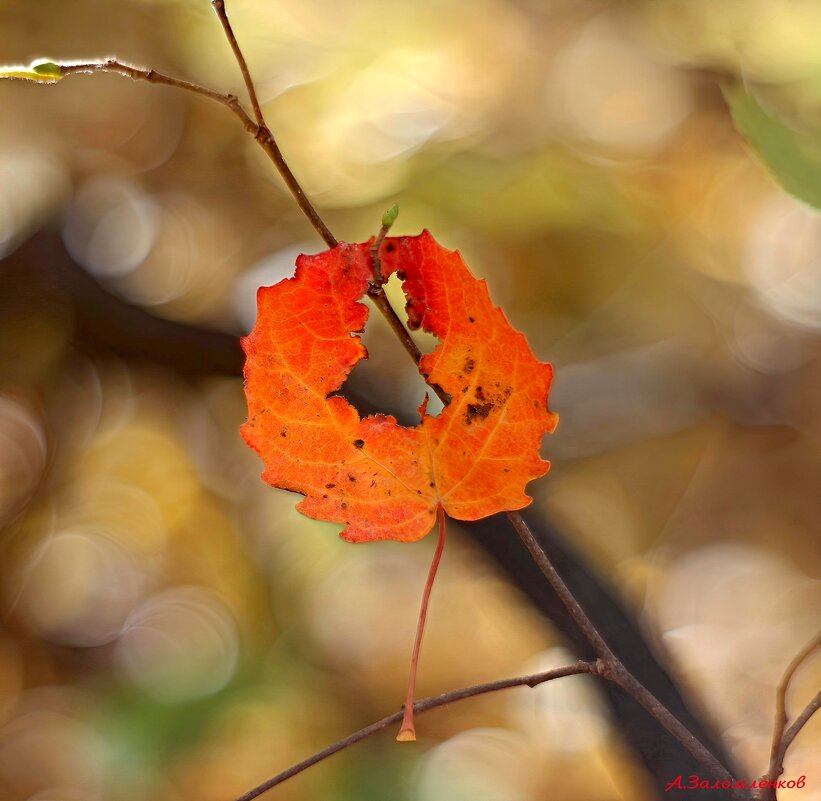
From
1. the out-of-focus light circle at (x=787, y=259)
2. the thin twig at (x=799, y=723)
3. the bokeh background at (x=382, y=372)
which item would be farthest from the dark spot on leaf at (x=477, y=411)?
the out-of-focus light circle at (x=787, y=259)

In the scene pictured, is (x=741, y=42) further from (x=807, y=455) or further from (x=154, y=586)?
(x=154, y=586)

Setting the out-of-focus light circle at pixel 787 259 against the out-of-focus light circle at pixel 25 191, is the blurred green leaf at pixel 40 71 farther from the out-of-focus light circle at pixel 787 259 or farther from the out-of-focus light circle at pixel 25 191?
the out-of-focus light circle at pixel 787 259

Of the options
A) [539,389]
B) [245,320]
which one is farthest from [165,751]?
[539,389]

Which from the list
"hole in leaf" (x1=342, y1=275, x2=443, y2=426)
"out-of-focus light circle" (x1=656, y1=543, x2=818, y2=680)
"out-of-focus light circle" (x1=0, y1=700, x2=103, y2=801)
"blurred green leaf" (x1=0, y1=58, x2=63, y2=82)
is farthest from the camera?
"out-of-focus light circle" (x1=656, y1=543, x2=818, y2=680)

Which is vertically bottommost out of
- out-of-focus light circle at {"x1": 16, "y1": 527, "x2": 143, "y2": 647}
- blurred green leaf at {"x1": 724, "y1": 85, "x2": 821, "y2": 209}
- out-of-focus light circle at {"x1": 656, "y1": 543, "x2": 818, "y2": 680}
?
out-of-focus light circle at {"x1": 656, "y1": 543, "x2": 818, "y2": 680}

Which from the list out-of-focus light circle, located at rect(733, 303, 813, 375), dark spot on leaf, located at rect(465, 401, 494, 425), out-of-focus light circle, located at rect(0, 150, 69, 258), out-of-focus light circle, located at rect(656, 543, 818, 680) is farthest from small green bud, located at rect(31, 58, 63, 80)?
out-of-focus light circle, located at rect(733, 303, 813, 375)

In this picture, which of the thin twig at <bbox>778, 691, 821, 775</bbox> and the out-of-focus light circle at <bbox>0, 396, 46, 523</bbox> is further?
the out-of-focus light circle at <bbox>0, 396, 46, 523</bbox>

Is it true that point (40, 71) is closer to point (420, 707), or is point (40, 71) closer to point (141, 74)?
point (141, 74)

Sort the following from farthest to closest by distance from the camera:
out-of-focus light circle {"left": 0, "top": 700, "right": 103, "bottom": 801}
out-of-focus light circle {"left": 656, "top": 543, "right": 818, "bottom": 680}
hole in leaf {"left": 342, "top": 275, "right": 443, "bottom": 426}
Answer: out-of-focus light circle {"left": 656, "top": 543, "right": 818, "bottom": 680} < out-of-focus light circle {"left": 0, "top": 700, "right": 103, "bottom": 801} < hole in leaf {"left": 342, "top": 275, "right": 443, "bottom": 426}

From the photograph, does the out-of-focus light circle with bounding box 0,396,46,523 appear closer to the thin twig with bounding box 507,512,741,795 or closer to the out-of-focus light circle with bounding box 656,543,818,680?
the out-of-focus light circle with bounding box 656,543,818,680
